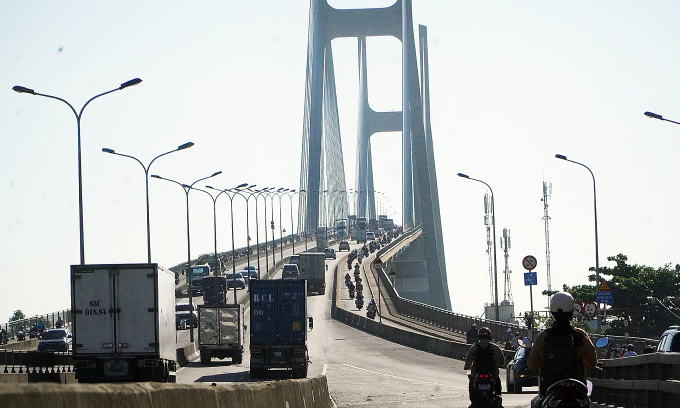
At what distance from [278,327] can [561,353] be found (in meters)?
25.6

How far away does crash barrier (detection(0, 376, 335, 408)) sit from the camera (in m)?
4.86

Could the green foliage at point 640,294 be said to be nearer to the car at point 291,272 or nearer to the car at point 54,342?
the car at point 291,272

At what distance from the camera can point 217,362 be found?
41688 mm

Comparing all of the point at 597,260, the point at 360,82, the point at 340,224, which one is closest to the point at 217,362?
the point at 597,260

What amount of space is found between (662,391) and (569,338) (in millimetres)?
3946

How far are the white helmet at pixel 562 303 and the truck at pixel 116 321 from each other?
14.6 metres

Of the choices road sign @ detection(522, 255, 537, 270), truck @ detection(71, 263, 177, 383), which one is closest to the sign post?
road sign @ detection(522, 255, 537, 270)

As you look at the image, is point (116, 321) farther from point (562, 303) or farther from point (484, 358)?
point (562, 303)

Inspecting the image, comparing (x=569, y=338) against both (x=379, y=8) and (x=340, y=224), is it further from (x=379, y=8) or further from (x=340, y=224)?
(x=340, y=224)

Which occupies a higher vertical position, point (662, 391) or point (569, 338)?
point (569, 338)

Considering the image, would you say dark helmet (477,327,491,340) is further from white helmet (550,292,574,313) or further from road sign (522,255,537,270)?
road sign (522,255,537,270)

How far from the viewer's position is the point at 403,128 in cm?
11612

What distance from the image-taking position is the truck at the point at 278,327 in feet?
107

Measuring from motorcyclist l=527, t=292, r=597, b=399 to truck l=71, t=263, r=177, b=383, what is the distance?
14.6m
